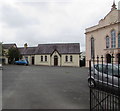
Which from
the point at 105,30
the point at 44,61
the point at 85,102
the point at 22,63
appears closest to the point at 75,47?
the point at 44,61

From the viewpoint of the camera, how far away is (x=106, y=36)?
24.3 meters

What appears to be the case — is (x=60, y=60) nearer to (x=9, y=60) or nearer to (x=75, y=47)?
(x=75, y=47)

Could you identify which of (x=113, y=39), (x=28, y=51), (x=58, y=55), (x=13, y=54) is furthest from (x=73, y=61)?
(x=13, y=54)

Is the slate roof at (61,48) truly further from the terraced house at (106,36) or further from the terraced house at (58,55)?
the terraced house at (106,36)

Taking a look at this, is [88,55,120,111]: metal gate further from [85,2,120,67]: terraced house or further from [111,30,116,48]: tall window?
[111,30,116,48]: tall window

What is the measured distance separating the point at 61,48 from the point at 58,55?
2862 millimetres

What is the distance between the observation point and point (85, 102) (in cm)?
527

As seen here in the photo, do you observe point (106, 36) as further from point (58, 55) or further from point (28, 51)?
point (28, 51)

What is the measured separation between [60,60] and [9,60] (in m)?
17.8

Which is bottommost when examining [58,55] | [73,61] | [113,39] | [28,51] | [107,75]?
[73,61]

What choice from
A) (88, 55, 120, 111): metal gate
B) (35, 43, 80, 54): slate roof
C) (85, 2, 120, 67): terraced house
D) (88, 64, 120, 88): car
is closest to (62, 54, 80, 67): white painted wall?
(35, 43, 80, 54): slate roof

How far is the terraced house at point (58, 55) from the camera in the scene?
116ft

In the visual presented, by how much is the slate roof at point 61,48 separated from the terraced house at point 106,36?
8.10 metres

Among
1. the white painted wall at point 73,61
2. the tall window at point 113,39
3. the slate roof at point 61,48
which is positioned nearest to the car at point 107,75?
the tall window at point 113,39
